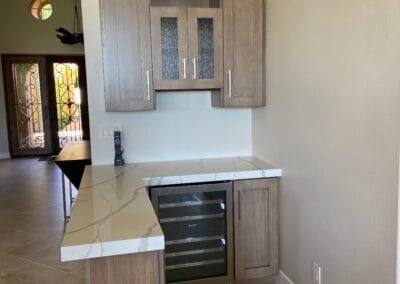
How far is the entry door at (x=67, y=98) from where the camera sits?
9133mm

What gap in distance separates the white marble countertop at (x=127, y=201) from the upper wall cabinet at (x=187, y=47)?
611 millimetres

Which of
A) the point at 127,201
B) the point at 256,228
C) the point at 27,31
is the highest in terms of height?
the point at 27,31

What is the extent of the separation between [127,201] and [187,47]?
1280 millimetres

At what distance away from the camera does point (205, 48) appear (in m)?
2.79

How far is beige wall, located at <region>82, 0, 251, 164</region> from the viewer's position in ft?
9.30

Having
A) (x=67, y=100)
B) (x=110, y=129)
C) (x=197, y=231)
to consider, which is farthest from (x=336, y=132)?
(x=67, y=100)

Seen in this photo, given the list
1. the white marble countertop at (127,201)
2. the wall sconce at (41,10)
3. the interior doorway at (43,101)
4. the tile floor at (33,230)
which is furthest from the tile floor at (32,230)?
the wall sconce at (41,10)

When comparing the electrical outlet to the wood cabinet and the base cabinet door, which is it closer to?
the base cabinet door

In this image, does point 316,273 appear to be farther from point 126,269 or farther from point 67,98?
point 67,98

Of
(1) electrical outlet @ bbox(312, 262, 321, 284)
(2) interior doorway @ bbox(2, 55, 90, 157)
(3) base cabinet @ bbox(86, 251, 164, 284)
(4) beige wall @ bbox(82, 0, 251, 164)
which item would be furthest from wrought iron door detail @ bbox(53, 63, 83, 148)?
(3) base cabinet @ bbox(86, 251, 164, 284)

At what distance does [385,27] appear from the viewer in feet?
5.17

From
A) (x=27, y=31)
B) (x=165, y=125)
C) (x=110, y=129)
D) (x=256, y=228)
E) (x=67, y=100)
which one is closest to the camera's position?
(x=256, y=228)

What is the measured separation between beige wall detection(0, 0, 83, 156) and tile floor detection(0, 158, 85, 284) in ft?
9.94

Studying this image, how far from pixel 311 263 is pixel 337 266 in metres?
Result: 0.31
